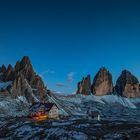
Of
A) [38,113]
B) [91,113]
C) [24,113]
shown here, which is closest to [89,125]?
[91,113]

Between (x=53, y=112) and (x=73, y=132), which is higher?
(x=53, y=112)

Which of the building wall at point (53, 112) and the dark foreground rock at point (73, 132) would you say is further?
the building wall at point (53, 112)

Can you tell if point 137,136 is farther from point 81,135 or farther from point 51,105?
point 51,105

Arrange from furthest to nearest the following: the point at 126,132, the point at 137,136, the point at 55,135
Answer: the point at 55,135, the point at 126,132, the point at 137,136

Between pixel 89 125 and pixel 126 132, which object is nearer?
pixel 126 132

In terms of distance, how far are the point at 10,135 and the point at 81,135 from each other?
25.8m

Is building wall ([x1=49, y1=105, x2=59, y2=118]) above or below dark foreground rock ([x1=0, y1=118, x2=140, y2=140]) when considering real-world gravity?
above

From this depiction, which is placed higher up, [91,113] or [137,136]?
[91,113]

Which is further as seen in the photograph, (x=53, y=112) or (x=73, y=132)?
(x=53, y=112)

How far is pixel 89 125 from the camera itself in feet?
340

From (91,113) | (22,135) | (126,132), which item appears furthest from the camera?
(91,113)

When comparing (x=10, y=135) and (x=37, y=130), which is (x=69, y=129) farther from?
(x=10, y=135)

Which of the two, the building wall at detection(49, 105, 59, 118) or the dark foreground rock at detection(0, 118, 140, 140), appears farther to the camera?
the building wall at detection(49, 105, 59, 118)

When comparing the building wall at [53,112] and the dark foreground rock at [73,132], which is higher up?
the building wall at [53,112]
